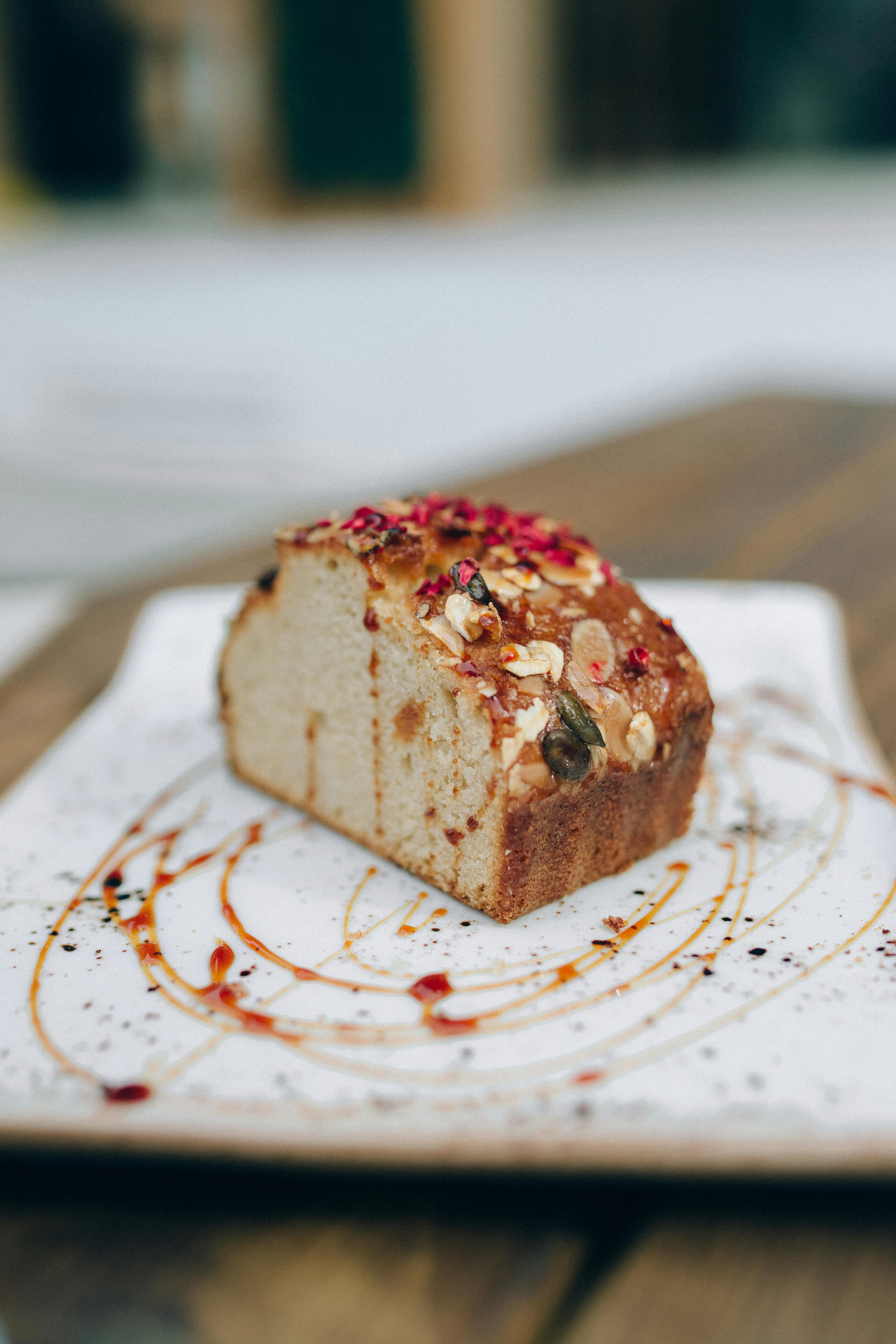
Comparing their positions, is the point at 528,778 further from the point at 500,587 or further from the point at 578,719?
the point at 500,587

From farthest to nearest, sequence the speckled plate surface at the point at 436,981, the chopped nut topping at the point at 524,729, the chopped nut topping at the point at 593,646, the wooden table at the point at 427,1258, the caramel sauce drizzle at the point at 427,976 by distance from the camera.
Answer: the chopped nut topping at the point at 593,646 < the chopped nut topping at the point at 524,729 < the caramel sauce drizzle at the point at 427,976 < the speckled plate surface at the point at 436,981 < the wooden table at the point at 427,1258

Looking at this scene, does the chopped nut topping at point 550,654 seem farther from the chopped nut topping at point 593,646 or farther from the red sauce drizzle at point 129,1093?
the red sauce drizzle at point 129,1093

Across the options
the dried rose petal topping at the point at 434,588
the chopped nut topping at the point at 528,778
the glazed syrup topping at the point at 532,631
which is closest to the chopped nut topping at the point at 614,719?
the glazed syrup topping at the point at 532,631

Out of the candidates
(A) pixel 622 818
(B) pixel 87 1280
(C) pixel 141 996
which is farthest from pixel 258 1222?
(A) pixel 622 818

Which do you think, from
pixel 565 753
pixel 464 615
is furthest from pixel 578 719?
pixel 464 615

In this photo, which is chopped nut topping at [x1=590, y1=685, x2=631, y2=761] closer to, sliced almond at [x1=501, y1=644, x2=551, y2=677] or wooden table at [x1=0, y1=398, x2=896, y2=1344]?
sliced almond at [x1=501, y1=644, x2=551, y2=677]

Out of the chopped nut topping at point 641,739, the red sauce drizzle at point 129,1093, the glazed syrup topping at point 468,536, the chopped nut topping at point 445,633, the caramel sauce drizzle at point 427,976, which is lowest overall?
the caramel sauce drizzle at point 427,976

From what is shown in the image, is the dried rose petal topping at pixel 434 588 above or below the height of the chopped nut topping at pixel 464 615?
above

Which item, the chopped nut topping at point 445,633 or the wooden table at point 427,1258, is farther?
the chopped nut topping at point 445,633

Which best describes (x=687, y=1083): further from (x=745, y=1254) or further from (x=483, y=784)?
(x=483, y=784)
